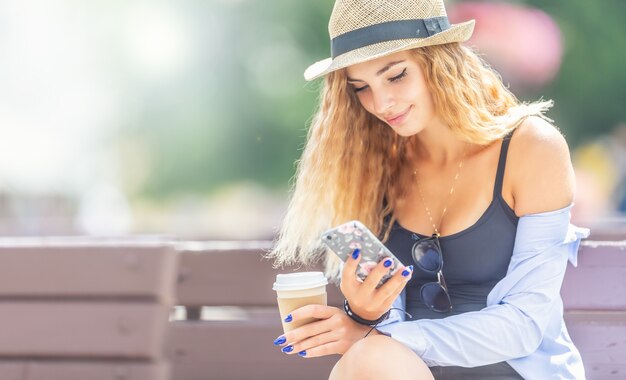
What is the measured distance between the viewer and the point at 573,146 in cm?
1073

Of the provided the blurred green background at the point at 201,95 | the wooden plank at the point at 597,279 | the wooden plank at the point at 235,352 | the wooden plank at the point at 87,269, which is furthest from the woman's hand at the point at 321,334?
the blurred green background at the point at 201,95

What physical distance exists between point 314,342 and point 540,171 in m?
0.81

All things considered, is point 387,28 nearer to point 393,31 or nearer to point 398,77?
point 393,31

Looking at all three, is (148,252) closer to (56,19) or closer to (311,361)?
(311,361)

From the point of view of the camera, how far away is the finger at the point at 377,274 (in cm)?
215

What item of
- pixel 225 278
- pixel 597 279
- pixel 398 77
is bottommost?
pixel 225 278

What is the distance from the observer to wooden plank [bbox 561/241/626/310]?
9.86 ft

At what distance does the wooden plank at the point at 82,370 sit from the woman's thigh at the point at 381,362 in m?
1.34

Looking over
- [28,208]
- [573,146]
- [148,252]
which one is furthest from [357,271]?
[28,208]

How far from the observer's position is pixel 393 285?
222cm

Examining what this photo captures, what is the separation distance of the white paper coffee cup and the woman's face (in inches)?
21.5

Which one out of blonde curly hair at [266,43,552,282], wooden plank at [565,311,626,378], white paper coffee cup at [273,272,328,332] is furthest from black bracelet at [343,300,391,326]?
wooden plank at [565,311,626,378]

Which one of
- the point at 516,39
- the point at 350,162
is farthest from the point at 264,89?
the point at 350,162

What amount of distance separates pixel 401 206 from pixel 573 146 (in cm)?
856
